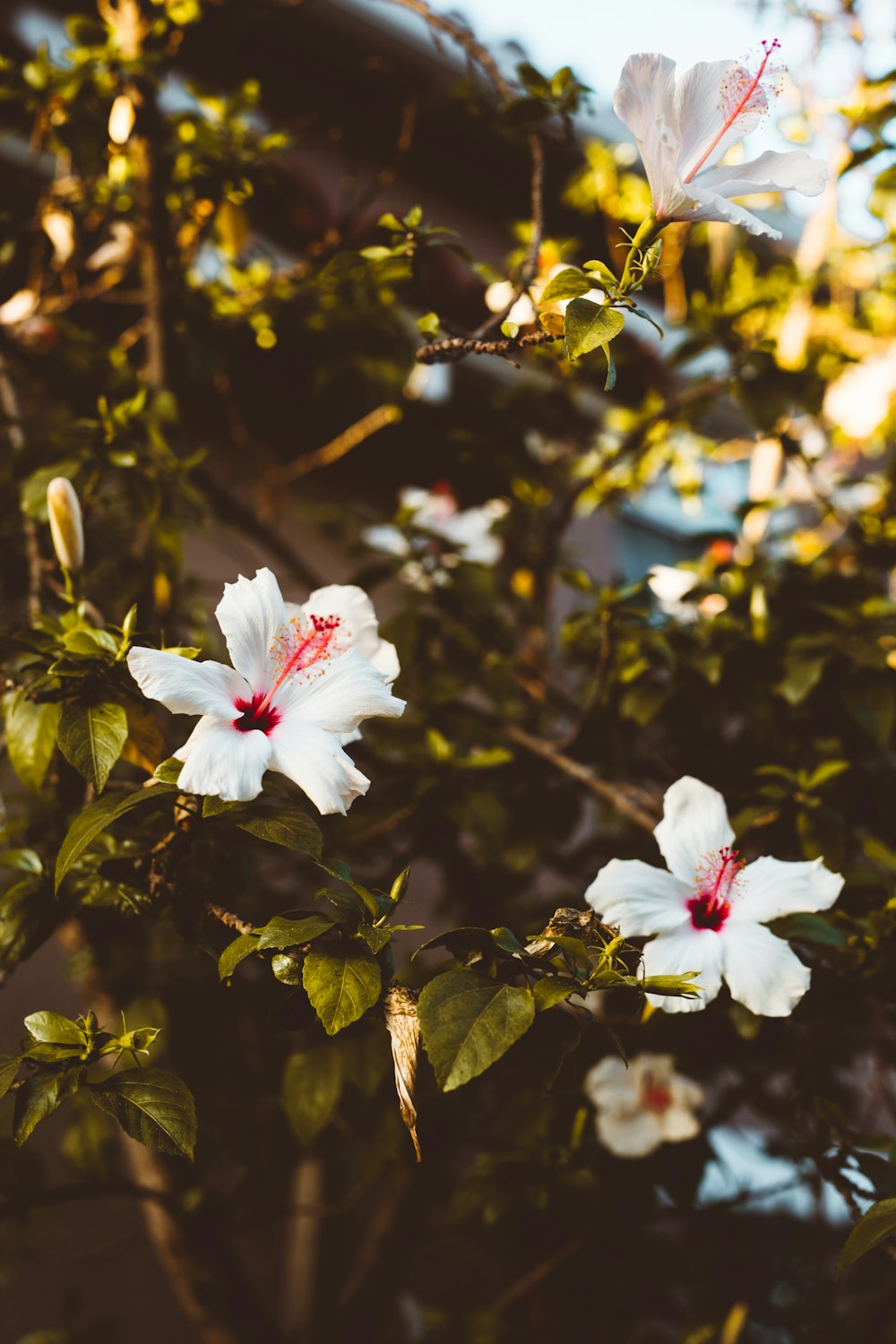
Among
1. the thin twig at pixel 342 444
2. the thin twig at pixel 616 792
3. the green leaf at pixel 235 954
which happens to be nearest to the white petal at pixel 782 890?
the thin twig at pixel 616 792

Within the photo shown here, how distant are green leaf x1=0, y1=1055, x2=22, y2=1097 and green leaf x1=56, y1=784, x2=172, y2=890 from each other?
0.60 feet

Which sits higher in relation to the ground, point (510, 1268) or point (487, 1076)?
point (487, 1076)

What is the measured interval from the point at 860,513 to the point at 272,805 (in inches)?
70.9

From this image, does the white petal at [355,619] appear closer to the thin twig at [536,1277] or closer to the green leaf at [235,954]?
the green leaf at [235,954]

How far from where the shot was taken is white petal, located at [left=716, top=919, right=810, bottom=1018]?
42.4 inches

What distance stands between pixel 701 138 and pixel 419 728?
1.12 m

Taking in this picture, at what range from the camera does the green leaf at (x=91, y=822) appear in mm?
963

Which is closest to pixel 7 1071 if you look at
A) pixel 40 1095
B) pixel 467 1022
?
pixel 40 1095

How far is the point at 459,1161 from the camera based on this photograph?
3.16 metres

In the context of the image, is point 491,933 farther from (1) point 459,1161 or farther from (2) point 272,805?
(1) point 459,1161

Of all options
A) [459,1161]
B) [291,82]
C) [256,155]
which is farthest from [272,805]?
[291,82]

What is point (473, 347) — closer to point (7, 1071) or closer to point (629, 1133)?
point (7, 1071)

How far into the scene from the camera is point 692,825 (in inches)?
47.6

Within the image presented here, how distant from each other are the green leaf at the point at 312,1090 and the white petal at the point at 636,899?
734 millimetres
